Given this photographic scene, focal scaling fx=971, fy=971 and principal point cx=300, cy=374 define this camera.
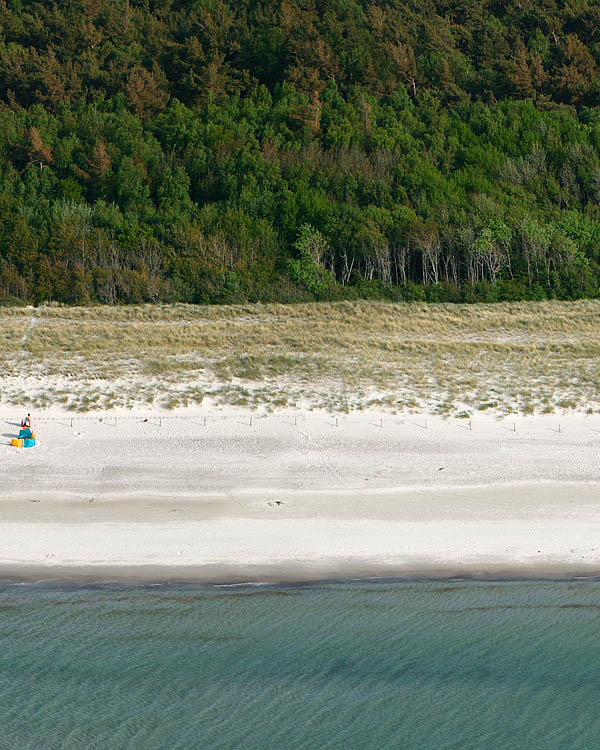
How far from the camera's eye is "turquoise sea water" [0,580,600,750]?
908 centimetres

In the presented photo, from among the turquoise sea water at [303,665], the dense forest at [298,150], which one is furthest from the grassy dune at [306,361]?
the dense forest at [298,150]

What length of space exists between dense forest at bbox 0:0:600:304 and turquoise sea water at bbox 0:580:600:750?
1022 inches

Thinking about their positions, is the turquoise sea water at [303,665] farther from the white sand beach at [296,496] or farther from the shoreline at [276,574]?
the white sand beach at [296,496]

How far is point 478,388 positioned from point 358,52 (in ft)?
125

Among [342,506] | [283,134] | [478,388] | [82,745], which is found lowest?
[82,745]

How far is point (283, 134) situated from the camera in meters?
46.8

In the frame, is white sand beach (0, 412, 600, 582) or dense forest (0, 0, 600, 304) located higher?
dense forest (0, 0, 600, 304)

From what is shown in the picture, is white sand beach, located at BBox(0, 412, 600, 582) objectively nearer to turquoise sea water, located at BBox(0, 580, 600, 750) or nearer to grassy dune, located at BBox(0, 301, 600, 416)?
turquoise sea water, located at BBox(0, 580, 600, 750)

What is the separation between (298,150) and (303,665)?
3803 cm

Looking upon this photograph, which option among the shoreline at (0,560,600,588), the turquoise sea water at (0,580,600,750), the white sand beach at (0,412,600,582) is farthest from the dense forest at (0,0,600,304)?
the turquoise sea water at (0,580,600,750)

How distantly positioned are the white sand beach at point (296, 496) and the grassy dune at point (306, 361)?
0.93 metres

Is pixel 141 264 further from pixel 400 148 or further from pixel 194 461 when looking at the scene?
pixel 194 461

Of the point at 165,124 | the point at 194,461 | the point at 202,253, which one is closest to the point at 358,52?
the point at 165,124

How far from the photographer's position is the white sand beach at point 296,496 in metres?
10.9
